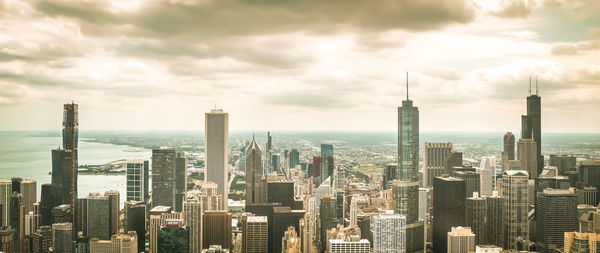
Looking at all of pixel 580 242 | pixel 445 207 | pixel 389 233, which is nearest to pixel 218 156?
pixel 389 233

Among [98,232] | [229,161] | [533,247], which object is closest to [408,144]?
[533,247]

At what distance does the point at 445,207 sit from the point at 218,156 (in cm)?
483

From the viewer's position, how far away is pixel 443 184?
36.1ft

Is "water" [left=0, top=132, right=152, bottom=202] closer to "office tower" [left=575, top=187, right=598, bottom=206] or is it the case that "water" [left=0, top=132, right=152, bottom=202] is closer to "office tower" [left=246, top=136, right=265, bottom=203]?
"office tower" [left=246, top=136, right=265, bottom=203]

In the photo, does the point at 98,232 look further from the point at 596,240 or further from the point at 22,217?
the point at 596,240

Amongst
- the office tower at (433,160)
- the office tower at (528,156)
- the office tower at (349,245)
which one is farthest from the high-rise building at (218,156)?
the office tower at (528,156)

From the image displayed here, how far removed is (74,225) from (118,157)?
133 cm

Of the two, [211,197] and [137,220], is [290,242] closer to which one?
[211,197]

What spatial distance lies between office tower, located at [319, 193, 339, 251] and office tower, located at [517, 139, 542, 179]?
12.9 ft

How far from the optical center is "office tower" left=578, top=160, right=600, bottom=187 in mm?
9617

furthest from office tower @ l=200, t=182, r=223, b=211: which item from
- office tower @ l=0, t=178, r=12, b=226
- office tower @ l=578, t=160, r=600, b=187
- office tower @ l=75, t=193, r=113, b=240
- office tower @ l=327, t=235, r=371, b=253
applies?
office tower @ l=578, t=160, r=600, b=187

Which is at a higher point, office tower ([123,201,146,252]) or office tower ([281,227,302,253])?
office tower ([123,201,146,252])

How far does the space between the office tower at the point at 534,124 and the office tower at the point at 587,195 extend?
36.9 inches

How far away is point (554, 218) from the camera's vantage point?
950cm
